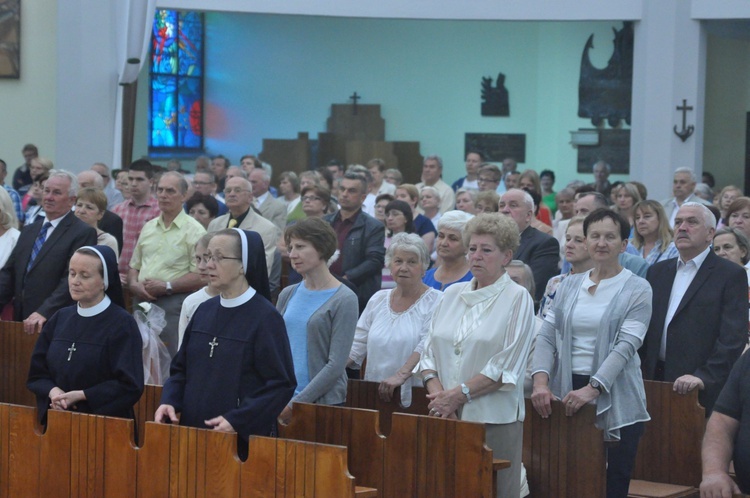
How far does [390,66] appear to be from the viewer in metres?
19.4

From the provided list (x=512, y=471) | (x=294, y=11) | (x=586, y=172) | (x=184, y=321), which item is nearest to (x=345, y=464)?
(x=512, y=471)

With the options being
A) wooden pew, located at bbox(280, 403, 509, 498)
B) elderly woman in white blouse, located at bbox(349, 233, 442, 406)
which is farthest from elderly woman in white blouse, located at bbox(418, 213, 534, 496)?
Answer: elderly woman in white blouse, located at bbox(349, 233, 442, 406)

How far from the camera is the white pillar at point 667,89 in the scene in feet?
45.0

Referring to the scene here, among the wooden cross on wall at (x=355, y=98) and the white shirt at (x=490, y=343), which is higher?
the wooden cross on wall at (x=355, y=98)

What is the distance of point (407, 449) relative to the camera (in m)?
4.65

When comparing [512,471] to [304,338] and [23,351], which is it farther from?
[23,351]

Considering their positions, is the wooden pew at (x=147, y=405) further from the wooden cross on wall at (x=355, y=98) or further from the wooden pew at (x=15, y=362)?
the wooden cross on wall at (x=355, y=98)

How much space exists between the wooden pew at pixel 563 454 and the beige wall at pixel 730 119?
516 inches

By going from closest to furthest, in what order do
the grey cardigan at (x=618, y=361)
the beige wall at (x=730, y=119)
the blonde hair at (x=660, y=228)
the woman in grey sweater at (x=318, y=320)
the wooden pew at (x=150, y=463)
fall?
the wooden pew at (x=150, y=463)
the grey cardigan at (x=618, y=361)
the woman in grey sweater at (x=318, y=320)
the blonde hair at (x=660, y=228)
the beige wall at (x=730, y=119)

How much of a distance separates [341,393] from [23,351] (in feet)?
7.85

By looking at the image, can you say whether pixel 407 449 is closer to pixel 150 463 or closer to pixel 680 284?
pixel 150 463

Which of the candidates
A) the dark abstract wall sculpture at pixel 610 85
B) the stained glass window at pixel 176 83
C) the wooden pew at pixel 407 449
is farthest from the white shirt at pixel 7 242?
the dark abstract wall sculpture at pixel 610 85

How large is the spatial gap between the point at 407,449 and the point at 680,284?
6.50 feet

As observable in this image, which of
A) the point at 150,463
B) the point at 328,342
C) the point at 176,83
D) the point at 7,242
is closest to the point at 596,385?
the point at 328,342
